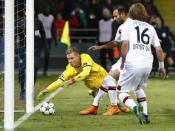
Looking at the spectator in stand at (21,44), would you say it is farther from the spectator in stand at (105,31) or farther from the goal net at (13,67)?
the spectator in stand at (105,31)

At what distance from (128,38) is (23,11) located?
13.1 ft

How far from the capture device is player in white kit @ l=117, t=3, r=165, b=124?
11406mm

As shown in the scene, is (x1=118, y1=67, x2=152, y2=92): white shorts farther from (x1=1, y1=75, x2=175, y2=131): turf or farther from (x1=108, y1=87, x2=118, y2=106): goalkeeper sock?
(x1=108, y1=87, x2=118, y2=106): goalkeeper sock

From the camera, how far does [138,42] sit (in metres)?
11.5

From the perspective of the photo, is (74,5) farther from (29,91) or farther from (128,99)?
(128,99)

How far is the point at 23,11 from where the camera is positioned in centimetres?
1488

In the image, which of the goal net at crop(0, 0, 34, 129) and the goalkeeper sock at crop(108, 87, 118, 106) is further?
the goalkeeper sock at crop(108, 87, 118, 106)

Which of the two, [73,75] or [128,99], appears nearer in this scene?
[128,99]

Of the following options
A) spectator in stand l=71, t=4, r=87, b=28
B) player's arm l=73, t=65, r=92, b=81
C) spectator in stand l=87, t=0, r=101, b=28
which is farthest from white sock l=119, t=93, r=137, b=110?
spectator in stand l=71, t=4, r=87, b=28

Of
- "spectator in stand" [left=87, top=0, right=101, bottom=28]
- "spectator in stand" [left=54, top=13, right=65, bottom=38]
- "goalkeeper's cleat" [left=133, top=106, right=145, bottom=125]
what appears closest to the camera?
"goalkeeper's cleat" [left=133, top=106, right=145, bottom=125]

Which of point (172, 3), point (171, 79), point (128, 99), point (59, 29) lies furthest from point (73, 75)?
point (172, 3)

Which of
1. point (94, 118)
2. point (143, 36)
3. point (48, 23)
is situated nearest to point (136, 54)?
point (143, 36)

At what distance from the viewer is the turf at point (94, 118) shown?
1121 centimetres

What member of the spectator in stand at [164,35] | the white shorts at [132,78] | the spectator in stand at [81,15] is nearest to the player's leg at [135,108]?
the white shorts at [132,78]
